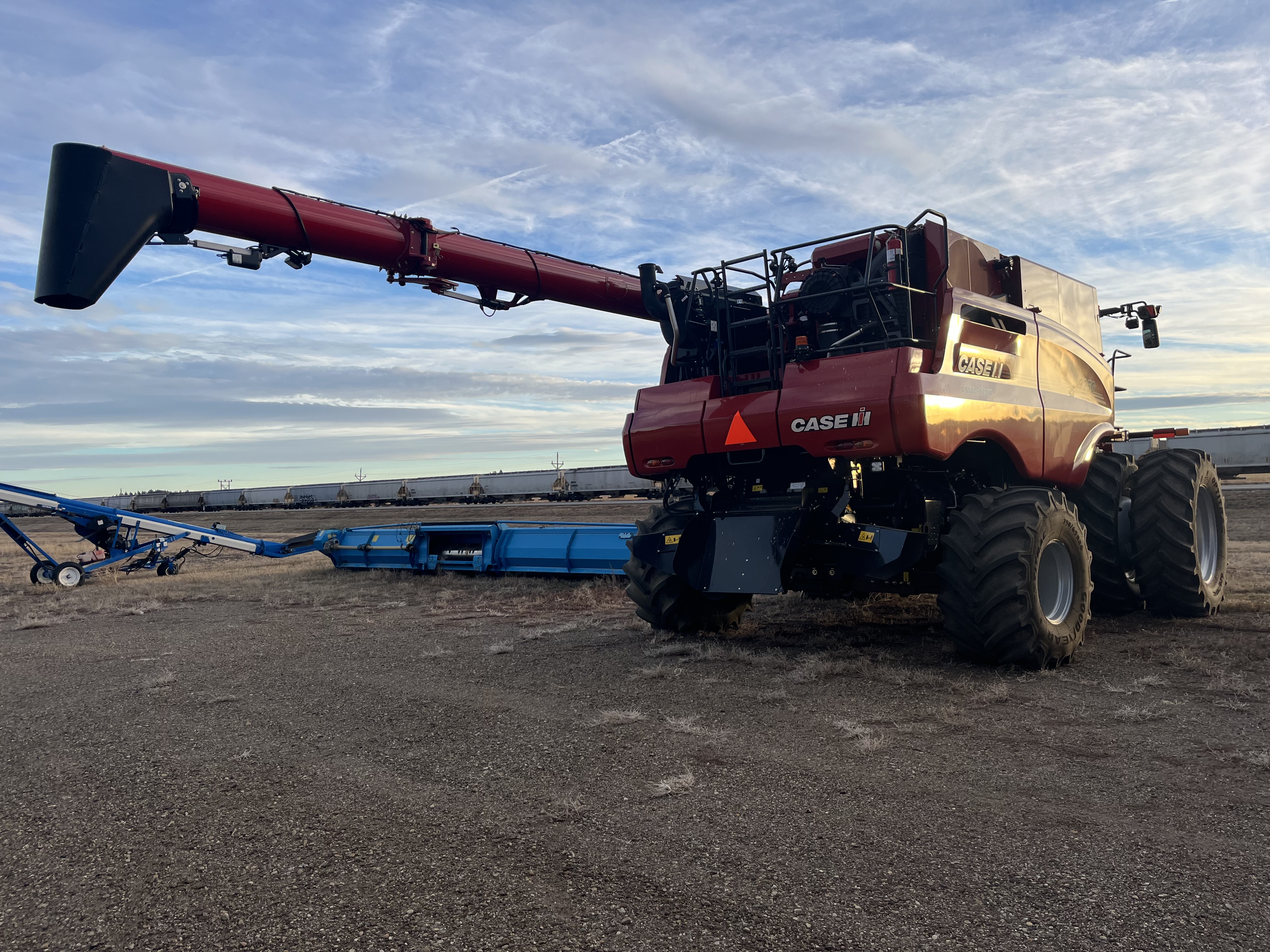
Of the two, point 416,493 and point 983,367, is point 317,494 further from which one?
point 983,367

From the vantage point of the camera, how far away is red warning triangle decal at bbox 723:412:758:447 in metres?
6.85

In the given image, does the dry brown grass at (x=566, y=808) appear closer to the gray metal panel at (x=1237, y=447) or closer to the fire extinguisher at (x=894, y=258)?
the fire extinguisher at (x=894, y=258)

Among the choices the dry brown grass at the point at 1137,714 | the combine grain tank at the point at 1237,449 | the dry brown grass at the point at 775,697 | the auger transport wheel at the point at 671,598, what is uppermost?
the combine grain tank at the point at 1237,449

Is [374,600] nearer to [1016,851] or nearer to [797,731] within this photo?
[797,731]

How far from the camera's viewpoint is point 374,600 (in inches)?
454

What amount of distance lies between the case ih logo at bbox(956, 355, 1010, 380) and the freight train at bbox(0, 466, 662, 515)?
2058cm

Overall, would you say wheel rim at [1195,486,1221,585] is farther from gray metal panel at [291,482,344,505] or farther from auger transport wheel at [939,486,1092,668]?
gray metal panel at [291,482,344,505]

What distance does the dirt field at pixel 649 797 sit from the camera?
2.75 meters

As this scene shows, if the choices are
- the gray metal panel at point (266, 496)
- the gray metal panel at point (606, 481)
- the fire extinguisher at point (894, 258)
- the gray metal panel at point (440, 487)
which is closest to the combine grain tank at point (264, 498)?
the gray metal panel at point (266, 496)

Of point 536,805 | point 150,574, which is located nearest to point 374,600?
point 150,574

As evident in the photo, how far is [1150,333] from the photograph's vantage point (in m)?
9.14

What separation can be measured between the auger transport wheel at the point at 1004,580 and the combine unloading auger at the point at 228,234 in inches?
211

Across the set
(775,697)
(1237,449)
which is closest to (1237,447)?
(1237,449)

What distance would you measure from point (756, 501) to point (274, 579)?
1021 centimetres
